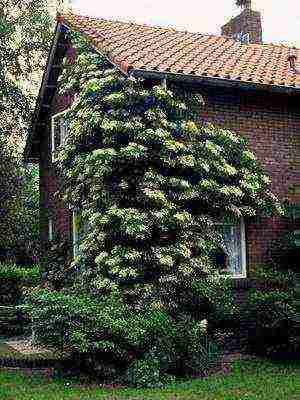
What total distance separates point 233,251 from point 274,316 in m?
2.69

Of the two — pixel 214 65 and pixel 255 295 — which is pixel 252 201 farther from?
pixel 214 65

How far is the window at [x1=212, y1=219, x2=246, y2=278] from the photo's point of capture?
1335 cm

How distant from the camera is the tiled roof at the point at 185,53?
13117 millimetres

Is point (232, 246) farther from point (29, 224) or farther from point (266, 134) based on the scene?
point (29, 224)

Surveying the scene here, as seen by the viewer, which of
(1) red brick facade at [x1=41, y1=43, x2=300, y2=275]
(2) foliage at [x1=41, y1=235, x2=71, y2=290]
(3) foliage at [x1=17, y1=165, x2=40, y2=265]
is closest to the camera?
(1) red brick facade at [x1=41, y1=43, x2=300, y2=275]

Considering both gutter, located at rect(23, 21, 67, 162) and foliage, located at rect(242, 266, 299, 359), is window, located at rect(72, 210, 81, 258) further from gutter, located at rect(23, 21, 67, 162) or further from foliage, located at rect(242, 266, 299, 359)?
foliage, located at rect(242, 266, 299, 359)

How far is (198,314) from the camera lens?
11.6 meters

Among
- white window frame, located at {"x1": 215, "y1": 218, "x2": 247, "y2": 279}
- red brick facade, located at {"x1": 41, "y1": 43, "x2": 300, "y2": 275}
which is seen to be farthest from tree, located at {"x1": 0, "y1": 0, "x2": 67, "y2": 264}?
white window frame, located at {"x1": 215, "y1": 218, "x2": 247, "y2": 279}

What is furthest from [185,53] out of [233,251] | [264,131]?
[233,251]

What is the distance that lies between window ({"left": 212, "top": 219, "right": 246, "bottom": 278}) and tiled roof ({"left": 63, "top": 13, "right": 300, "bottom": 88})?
3.07 meters

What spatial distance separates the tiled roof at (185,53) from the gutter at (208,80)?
0.06m

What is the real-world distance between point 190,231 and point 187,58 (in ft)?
14.2

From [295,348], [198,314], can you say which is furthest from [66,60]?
[295,348]

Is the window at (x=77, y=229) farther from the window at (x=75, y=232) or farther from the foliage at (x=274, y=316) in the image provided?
the foliage at (x=274, y=316)
